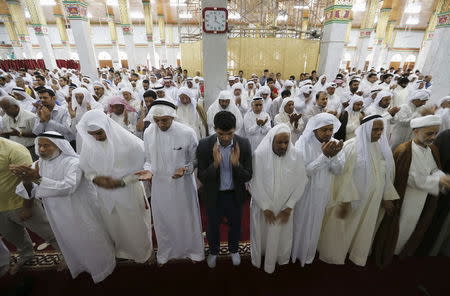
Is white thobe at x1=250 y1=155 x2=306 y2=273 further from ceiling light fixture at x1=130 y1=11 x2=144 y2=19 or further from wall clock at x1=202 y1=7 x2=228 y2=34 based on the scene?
ceiling light fixture at x1=130 y1=11 x2=144 y2=19

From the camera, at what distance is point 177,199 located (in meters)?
2.45

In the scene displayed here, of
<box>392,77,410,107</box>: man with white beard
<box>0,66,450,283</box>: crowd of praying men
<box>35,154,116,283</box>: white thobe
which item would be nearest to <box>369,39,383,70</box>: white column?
<box>392,77,410,107</box>: man with white beard

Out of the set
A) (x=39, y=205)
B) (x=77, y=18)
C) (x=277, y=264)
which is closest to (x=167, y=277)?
(x=277, y=264)

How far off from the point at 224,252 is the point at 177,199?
1047 millimetres

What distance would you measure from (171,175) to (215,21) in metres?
3.39

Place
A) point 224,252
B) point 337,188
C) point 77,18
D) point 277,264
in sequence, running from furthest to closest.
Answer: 1. point 77,18
2. point 224,252
3. point 277,264
4. point 337,188

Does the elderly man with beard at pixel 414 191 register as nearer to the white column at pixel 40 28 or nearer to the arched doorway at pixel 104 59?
the white column at pixel 40 28

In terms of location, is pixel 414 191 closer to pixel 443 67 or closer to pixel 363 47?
pixel 443 67

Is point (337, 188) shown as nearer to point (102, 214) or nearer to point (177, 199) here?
point (177, 199)

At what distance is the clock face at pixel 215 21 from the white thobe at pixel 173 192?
287cm

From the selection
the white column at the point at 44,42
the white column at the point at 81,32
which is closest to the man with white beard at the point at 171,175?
the white column at the point at 81,32

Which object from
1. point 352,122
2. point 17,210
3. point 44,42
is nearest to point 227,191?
point 17,210

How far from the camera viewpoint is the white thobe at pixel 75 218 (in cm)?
209

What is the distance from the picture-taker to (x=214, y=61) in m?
4.69
